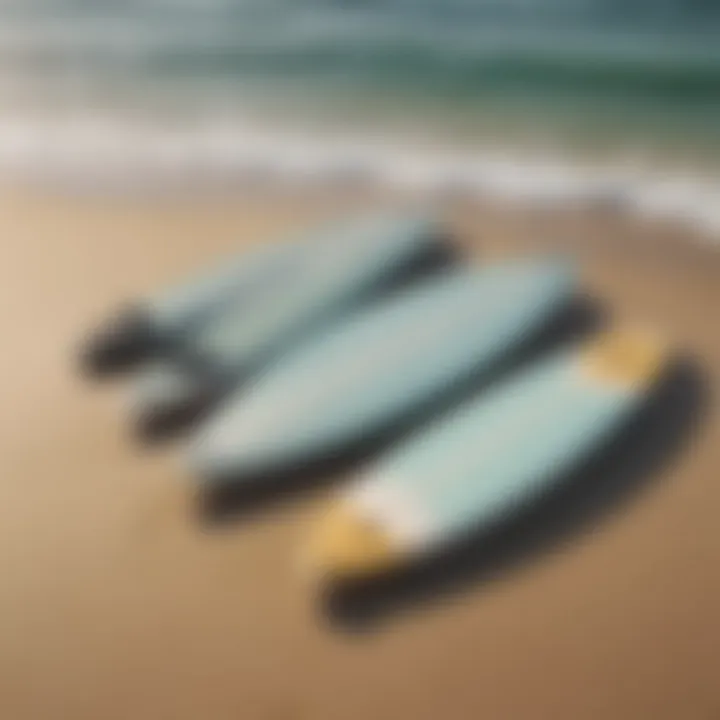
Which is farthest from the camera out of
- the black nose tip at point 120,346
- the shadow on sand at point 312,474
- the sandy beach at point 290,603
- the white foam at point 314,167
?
the white foam at point 314,167

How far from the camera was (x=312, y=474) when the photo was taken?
0.76 m

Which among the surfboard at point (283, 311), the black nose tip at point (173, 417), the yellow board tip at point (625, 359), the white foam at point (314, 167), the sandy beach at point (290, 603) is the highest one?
the white foam at point (314, 167)

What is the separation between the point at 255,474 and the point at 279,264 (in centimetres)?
23

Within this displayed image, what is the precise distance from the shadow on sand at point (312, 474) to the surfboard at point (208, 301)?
14 centimetres

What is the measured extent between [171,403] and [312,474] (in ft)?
0.42

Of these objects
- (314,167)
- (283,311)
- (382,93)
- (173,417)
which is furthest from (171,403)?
(382,93)

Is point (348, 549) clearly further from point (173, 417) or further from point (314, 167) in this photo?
point (314, 167)

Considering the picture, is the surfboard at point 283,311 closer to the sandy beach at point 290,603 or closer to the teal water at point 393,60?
the sandy beach at point 290,603

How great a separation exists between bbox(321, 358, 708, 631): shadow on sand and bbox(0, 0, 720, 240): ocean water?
25cm

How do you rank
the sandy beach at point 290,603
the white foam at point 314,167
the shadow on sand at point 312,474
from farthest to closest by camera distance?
1. the white foam at point 314,167
2. the shadow on sand at point 312,474
3. the sandy beach at point 290,603

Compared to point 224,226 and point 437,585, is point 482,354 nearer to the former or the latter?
point 437,585

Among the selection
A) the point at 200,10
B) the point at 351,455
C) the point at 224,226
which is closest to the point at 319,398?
the point at 351,455

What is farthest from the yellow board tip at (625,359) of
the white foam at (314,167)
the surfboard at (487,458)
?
the white foam at (314,167)

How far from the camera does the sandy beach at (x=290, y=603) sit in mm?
625
